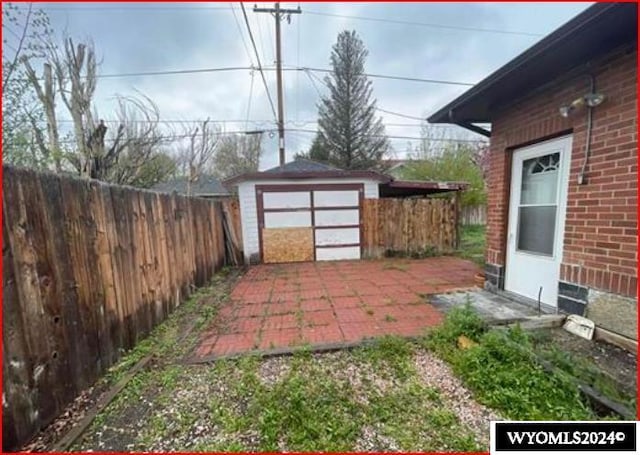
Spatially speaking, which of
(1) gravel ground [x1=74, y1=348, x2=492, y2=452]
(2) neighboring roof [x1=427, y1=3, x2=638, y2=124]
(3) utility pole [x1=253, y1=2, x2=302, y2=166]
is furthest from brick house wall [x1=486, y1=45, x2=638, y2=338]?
(3) utility pole [x1=253, y1=2, x2=302, y2=166]

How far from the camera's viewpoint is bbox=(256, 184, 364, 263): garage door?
288 inches

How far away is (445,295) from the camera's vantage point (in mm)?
4309

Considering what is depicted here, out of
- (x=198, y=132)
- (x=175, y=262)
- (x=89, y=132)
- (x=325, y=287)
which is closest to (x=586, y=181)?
(x=325, y=287)

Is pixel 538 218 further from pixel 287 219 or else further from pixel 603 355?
pixel 287 219

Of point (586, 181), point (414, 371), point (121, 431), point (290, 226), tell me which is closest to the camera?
point (121, 431)

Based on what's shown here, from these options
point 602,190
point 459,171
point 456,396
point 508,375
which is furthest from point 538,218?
point 459,171

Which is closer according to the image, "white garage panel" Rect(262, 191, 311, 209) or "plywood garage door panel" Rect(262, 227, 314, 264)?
"white garage panel" Rect(262, 191, 311, 209)

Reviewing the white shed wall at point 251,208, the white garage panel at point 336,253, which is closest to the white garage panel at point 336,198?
the white shed wall at point 251,208

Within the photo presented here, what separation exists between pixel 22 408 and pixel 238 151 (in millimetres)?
21498

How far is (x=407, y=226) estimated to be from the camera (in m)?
7.78

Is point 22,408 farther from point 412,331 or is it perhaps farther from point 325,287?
point 325,287

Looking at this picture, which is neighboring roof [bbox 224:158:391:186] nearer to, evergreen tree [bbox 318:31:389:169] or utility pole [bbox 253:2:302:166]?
utility pole [bbox 253:2:302:166]

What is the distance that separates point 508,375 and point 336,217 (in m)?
5.64

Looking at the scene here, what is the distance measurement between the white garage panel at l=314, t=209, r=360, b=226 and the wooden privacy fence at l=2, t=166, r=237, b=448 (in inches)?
176
